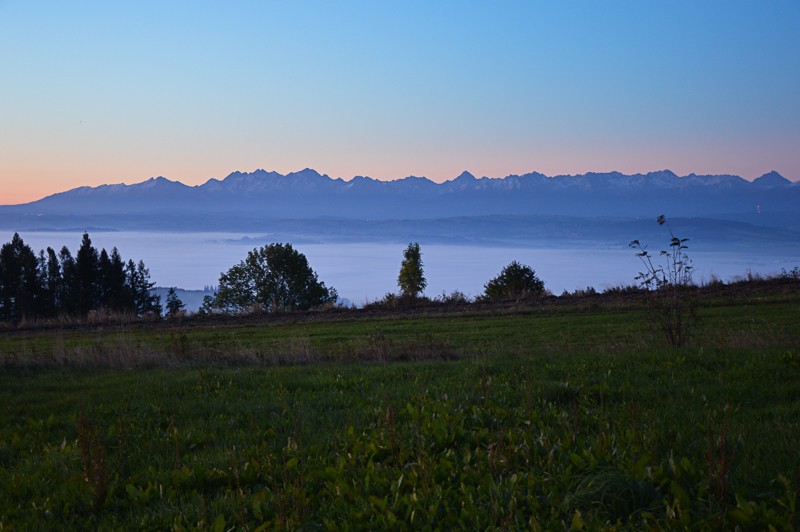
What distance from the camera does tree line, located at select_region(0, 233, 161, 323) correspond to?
65375mm

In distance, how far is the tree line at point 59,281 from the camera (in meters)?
65.4

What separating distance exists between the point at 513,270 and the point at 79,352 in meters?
34.9

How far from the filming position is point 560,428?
6125 millimetres

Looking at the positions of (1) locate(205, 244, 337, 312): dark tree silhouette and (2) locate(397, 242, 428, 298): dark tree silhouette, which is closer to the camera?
(1) locate(205, 244, 337, 312): dark tree silhouette

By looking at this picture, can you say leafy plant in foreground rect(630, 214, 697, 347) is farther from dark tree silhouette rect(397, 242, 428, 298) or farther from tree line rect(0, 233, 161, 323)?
tree line rect(0, 233, 161, 323)

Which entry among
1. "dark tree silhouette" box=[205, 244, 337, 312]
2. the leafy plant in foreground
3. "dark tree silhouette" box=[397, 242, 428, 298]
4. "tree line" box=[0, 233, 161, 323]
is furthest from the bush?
"tree line" box=[0, 233, 161, 323]

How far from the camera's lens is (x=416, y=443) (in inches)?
236

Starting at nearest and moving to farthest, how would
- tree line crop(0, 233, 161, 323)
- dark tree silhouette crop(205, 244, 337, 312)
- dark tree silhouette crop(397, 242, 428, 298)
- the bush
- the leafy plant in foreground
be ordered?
1. the leafy plant in foreground
2. the bush
3. dark tree silhouette crop(205, 244, 337, 312)
4. dark tree silhouette crop(397, 242, 428, 298)
5. tree line crop(0, 233, 161, 323)

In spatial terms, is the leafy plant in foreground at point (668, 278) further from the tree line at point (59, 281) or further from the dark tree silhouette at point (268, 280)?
the tree line at point (59, 281)

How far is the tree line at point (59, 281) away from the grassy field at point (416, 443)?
59.1 meters

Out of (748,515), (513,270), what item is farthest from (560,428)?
(513,270)

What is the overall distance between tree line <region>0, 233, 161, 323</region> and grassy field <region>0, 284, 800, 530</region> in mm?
59137

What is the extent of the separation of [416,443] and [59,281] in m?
75.9

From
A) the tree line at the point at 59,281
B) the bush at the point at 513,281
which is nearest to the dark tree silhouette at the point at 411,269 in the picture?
the bush at the point at 513,281
